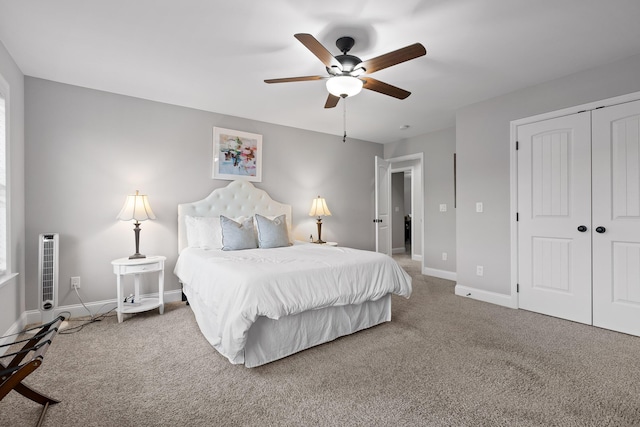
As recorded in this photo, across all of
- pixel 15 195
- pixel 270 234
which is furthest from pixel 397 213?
pixel 15 195

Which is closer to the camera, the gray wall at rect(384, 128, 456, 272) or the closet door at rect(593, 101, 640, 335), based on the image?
the closet door at rect(593, 101, 640, 335)

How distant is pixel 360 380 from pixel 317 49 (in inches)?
86.5

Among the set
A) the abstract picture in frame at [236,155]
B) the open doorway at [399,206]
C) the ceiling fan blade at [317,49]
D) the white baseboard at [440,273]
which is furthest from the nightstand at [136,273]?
the white baseboard at [440,273]

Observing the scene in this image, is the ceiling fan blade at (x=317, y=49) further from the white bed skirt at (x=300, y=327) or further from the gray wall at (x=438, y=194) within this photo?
the gray wall at (x=438, y=194)

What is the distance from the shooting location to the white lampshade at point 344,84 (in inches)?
90.7

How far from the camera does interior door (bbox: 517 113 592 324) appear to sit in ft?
9.72

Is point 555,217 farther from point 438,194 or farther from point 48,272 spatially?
point 48,272

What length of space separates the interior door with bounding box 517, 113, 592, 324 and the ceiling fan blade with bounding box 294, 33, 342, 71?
2459 millimetres

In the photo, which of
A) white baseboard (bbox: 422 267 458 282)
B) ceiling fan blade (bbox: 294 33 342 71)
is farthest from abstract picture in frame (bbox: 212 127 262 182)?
white baseboard (bbox: 422 267 458 282)

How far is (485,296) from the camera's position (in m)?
3.72

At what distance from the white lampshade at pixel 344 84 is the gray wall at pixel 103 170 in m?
2.28

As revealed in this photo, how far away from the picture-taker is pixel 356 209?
5.57 m

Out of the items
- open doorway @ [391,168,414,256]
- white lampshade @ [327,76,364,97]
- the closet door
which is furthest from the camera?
open doorway @ [391,168,414,256]

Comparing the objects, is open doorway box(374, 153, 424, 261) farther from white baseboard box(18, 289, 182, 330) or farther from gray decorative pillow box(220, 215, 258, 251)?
white baseboard box(18, 289, 182, 330)
